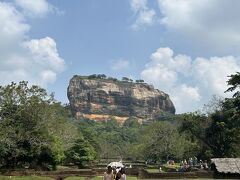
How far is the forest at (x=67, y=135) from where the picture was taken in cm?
4838

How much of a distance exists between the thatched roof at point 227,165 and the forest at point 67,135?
31.3ft

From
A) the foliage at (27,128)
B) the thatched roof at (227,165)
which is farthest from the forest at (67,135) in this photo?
the thatched roof at (227,165)

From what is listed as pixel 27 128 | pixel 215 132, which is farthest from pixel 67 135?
pixel 215 132

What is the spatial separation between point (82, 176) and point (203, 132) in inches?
1290

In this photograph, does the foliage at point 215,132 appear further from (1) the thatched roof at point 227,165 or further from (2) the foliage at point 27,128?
(2) the foliage at point 27,128

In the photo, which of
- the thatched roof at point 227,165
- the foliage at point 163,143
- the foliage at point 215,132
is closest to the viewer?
the thatched roof at point 227,165

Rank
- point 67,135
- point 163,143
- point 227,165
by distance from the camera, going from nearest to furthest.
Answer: point 227,165, point 67,135, point 163,143

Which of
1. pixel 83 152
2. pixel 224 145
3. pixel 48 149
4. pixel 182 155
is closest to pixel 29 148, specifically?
pixel 48 149

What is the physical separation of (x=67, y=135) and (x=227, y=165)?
89.4ft

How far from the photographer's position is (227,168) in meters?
40.1

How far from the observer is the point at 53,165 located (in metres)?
51.0

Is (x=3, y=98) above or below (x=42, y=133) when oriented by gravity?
above

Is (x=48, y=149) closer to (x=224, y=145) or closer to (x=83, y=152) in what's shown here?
(x=83, y=152)

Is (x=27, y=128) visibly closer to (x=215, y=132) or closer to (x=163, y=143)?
(x=215, y=132)
